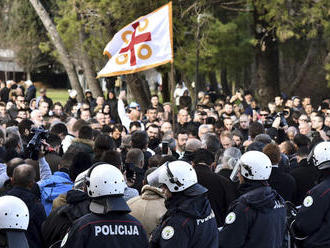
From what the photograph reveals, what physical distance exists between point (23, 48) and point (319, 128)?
34923 millimetres

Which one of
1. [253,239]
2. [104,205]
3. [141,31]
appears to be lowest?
[253,239]

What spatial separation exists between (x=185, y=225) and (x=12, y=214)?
4.47 feet

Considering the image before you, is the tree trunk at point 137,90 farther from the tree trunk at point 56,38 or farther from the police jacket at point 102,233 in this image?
the police jacket at point 102,233

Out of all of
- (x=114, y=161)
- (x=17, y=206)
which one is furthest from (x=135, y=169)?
(x=17, y=206)

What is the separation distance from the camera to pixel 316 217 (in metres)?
6.73

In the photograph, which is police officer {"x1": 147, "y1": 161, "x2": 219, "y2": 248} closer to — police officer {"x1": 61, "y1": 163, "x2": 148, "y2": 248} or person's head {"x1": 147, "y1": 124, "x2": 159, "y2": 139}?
police officer {"x1": 61, "y1": 163, "x2": 148, "y2": 248}

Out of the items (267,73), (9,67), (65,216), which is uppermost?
(9,67)

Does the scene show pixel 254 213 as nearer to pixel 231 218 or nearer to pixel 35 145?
pixel 231 218

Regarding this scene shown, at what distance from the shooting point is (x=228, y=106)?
15.7 meters

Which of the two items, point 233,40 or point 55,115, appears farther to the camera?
point 233,40

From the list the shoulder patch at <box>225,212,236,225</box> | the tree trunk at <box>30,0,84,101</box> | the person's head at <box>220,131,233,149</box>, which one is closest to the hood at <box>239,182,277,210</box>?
the shoulder patch at <box>225,212,236,225</box>

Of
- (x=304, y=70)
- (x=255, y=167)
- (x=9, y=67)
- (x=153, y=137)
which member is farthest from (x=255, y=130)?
(x=9, y=67)

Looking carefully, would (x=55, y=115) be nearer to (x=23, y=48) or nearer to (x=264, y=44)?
(x=264, y=44)

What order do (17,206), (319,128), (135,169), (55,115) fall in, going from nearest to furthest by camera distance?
1. (17,206)
2. (135,169)
3. (319,128)
4. (55,115)
